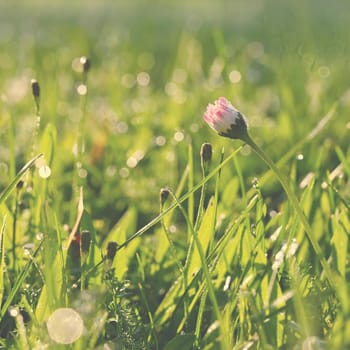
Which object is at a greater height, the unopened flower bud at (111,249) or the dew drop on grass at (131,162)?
the unopened flower bud at (111,249)

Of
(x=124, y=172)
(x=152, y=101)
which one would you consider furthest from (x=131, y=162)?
(x=152, y=101)

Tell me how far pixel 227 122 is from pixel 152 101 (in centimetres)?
151

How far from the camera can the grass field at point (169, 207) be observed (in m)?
0.91

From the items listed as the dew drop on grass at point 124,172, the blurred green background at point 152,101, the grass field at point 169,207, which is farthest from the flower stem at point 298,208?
the dew drop on grass at point 124,172

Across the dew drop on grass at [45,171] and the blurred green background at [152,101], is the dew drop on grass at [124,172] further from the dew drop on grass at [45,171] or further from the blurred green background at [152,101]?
the dew drop on grass at [45,171]

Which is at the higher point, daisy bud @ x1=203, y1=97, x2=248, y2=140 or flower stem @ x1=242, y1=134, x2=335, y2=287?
daisy bud @ x1=203, y1=97, x2=248, y2=140

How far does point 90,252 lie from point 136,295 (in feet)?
0.43

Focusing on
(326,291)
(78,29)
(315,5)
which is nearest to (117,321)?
(326,291)

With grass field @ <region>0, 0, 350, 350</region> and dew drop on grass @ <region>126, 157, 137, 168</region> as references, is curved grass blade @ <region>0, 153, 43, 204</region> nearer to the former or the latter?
grass field @ <region>0, 0, 350, 350</region>

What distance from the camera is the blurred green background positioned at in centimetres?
165

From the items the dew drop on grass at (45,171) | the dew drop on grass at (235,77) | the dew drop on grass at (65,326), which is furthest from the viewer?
the dew drop on grass at (235,77)

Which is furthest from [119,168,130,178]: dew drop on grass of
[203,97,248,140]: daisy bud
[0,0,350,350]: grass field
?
[203,97,248,140]: daisy bud

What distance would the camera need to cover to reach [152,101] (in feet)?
7.77

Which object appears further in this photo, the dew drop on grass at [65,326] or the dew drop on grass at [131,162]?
the dew drop on grass at [131,162]
